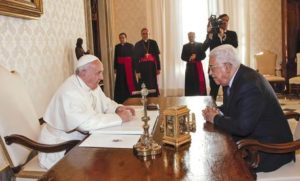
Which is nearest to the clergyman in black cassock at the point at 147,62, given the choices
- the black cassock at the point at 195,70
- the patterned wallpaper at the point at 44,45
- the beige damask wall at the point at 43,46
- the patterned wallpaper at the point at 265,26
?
the black cassock at the point at 195,70

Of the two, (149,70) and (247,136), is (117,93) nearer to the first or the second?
(149,70)

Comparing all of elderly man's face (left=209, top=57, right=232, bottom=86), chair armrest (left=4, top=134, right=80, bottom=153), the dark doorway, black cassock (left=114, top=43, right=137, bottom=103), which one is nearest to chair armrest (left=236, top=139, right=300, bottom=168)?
elderly man's face (left=209, top=57, right=232, bottom=86)

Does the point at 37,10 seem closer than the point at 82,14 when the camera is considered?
Yes

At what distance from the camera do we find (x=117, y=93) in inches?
257

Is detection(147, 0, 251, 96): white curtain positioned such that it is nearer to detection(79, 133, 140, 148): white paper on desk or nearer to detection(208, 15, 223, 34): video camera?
detection(208, 15, 223, 34): video camera

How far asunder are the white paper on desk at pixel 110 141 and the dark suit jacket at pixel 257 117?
54 centimetres

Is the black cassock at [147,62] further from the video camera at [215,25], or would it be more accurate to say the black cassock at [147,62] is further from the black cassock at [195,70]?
the video camera at [215,25]

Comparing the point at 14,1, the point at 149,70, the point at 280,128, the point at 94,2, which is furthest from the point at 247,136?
the point at 94,2

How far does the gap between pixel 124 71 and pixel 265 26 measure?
3.44m

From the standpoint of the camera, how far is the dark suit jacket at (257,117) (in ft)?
6.26

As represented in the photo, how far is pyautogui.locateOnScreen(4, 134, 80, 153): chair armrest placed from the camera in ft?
6.32

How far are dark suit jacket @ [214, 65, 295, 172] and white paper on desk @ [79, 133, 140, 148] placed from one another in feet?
1.76

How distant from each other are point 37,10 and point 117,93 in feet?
11.7

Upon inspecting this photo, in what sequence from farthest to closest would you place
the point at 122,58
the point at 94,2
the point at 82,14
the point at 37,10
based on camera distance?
the point at 94,2, the point at 122,58, the point at 82,14, the point at 37,10
